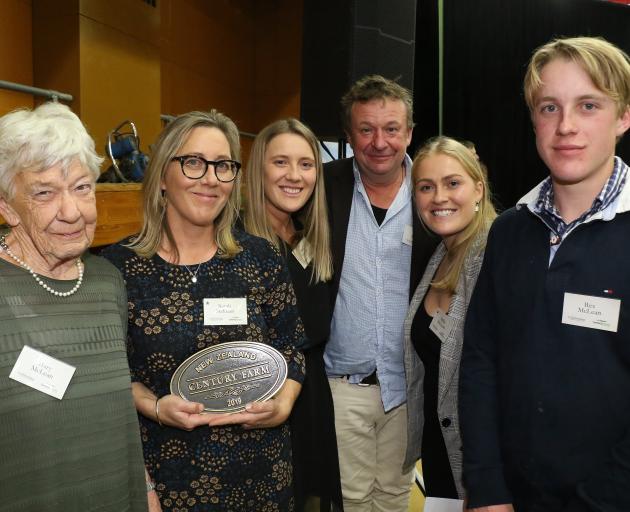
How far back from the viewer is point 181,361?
59.3 inches

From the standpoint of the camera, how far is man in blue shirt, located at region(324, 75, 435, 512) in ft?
7.70

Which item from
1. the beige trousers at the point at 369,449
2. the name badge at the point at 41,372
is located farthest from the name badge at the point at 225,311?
the beige trousers at the point at 369,449

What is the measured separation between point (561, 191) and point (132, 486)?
4.02 ft

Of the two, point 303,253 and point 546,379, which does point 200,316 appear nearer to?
point 303,253

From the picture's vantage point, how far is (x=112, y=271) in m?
1.41

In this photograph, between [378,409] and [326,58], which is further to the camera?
[326,58]

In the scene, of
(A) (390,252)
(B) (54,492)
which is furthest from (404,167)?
(B) (54,492)

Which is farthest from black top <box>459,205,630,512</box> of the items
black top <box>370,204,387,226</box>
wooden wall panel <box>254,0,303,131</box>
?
wooden wall panel <box>254,0,303,131</box>

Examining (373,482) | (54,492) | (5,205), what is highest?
(5,205)

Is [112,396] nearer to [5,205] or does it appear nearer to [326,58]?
[5,205]

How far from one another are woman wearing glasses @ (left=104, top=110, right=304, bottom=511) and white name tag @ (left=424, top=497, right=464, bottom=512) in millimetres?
426

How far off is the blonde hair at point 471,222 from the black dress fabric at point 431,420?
Result: 180mm

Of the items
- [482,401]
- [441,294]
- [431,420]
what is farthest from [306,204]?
[482,401]

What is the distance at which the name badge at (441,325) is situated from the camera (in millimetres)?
1967
